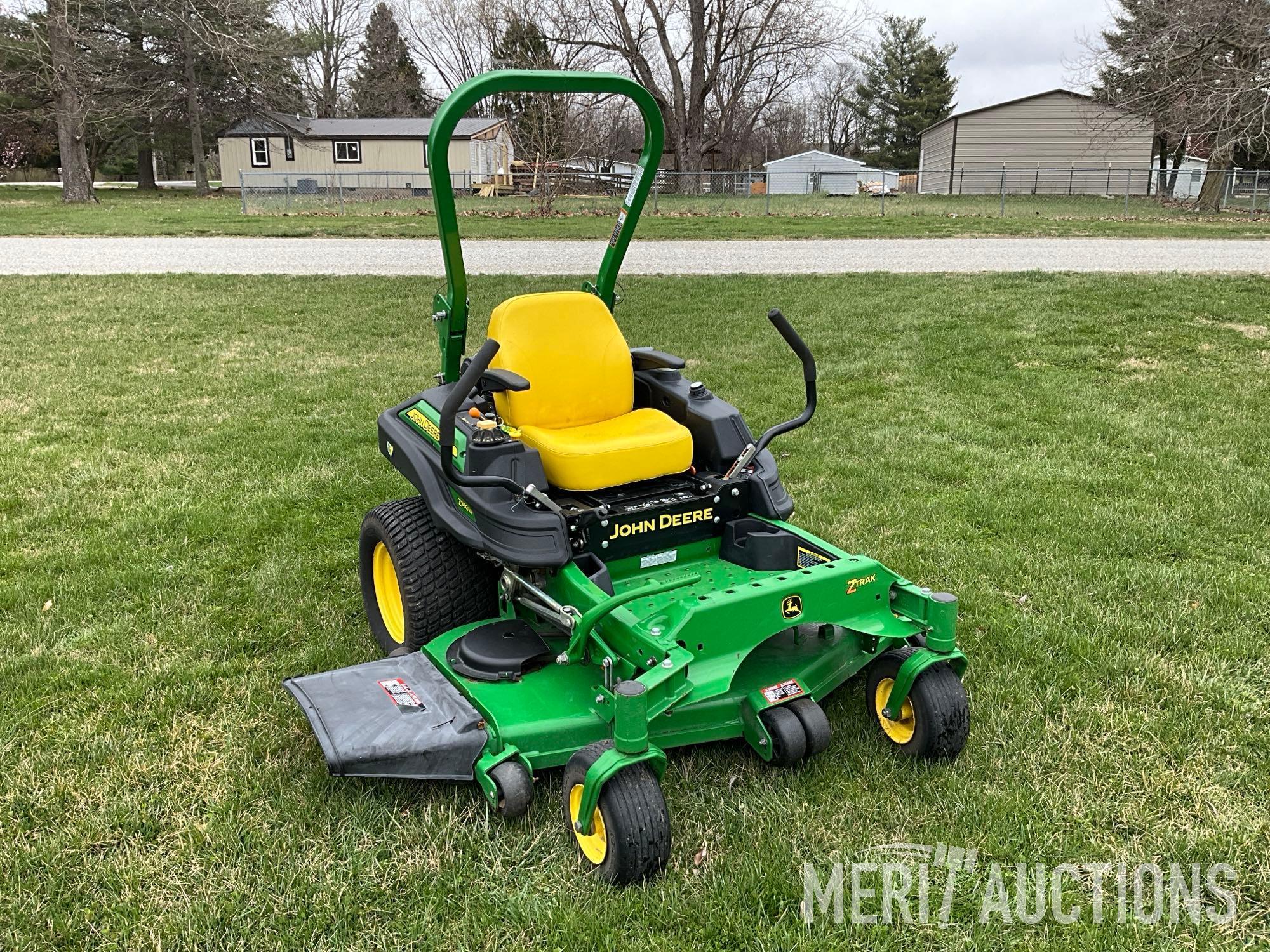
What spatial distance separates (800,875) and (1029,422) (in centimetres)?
462

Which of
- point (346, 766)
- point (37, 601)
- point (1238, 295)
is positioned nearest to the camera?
point (346, 766)

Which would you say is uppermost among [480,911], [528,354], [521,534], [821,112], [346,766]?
[821,112]

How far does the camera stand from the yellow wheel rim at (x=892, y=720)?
290 cm

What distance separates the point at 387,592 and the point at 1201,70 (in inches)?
783

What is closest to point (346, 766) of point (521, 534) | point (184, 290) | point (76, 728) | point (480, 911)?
point (480, 911)

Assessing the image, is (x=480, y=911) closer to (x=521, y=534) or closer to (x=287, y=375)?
(x=521, y=534)

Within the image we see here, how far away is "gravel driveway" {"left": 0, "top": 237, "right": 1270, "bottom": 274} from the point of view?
12.4 meters

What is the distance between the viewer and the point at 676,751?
2959 millimetres

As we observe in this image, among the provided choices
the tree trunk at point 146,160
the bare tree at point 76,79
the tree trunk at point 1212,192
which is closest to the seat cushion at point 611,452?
Result: the bare tree at point 76,79

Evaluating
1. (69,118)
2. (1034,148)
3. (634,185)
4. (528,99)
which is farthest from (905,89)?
(634,185)

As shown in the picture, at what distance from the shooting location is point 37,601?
3.91 m

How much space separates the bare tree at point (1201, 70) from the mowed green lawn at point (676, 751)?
8517 millimetres

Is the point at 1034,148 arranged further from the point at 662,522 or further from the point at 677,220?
the point at 662,522

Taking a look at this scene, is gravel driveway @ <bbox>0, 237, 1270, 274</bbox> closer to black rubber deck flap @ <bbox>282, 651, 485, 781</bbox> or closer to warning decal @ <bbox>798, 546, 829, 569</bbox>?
warning decal @ <bbox>798, 546, 829, 569</bbox>
